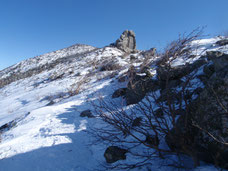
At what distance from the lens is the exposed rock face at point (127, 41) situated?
22.7 meters

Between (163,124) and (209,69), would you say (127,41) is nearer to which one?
(209,69)

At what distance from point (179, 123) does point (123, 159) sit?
1.19 metres

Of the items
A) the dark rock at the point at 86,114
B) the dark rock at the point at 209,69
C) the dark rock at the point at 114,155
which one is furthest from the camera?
the dark rock at the point at 86,114

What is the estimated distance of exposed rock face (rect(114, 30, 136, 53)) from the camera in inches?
Result: 894

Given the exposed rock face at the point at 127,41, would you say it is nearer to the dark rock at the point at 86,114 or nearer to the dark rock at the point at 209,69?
the dark rock at the point at 86,114

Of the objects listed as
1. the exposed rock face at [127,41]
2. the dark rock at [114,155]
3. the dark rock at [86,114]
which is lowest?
the dark rock at [114,155]

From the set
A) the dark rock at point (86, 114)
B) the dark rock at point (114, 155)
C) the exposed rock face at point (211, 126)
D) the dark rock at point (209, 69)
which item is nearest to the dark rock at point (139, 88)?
the exposed rock face at point (211, 126)

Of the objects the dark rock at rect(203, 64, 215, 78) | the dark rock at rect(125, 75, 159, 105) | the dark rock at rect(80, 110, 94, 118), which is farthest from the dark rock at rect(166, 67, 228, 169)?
the dark rock at rect(80, 110, 94, 118)

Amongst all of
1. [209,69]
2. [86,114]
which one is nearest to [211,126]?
[209,69]

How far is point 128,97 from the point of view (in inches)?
168

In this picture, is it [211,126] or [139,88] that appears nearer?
[211,126]

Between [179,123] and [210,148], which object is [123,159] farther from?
[210,148]

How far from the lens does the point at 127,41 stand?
23.6 meters

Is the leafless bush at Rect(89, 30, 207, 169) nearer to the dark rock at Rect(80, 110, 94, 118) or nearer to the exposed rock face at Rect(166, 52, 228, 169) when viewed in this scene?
the exposed rock face at Rect(166, 52, 228, 169)
